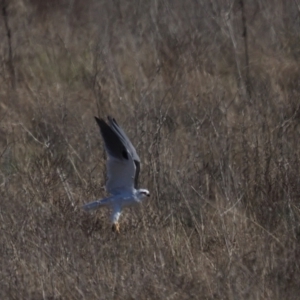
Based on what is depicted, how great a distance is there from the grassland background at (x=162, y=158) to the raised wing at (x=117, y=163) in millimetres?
178

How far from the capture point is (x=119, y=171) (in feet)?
21.1

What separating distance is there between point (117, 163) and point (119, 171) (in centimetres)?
7

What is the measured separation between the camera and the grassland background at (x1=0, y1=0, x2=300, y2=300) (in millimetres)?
5211

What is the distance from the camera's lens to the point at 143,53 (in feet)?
31.9

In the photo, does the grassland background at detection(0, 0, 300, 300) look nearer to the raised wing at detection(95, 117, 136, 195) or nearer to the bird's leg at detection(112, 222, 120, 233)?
the bird's leg at detection(112, 222, 120, 233)

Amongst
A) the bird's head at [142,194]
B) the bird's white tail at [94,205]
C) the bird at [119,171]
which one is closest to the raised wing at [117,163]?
the bird at [119,171]

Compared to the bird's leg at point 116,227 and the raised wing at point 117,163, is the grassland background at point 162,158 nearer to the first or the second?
the bird's leg at point 116,227

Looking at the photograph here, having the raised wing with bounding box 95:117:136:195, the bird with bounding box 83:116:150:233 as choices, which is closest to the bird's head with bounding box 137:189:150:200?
the bird with bounding box 83:116:150:233

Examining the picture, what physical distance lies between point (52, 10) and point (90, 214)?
6.10 meters

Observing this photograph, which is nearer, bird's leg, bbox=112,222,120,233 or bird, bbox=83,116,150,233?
bird's leg, bbox=112,222,120,233

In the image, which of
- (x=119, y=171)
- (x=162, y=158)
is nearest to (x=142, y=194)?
(x=119, y=171)

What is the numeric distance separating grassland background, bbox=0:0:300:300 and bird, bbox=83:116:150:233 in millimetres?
105

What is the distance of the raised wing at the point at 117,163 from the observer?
20.4 feet

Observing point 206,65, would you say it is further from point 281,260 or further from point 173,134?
point 281,260
